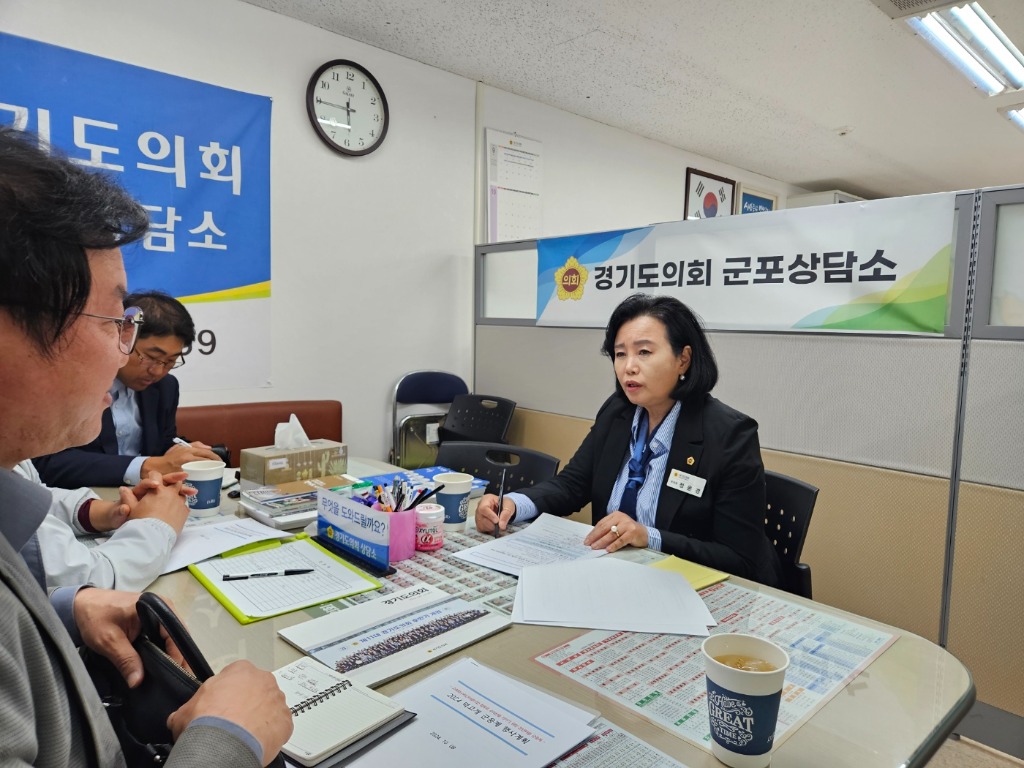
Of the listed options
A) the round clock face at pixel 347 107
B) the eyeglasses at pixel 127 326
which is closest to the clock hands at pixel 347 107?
the round clock face at pixel 347 107

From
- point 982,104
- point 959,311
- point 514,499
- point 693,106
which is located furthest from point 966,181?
point 514,499

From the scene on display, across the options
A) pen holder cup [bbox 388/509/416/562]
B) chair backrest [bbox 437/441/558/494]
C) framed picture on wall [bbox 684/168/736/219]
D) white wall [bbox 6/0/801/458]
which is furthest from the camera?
framed picture on wall [bbox 684/168/736/219]

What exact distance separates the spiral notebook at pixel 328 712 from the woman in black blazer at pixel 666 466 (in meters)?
0.70

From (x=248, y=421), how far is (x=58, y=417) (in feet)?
7.93

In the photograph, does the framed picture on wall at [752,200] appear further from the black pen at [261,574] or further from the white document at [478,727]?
the white document at [478,727]

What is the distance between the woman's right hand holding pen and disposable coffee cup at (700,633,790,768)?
0.81 m

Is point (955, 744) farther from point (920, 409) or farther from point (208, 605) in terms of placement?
point (208, 605)

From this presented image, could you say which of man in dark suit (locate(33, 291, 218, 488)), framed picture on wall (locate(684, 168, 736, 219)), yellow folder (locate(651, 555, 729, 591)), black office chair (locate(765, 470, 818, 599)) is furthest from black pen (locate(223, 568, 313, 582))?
framed picture on wall (locate(684, 168, 736, 219))

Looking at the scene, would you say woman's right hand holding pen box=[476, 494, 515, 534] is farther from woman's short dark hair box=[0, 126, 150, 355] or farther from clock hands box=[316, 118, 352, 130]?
clock hands box=[316, 118, 352, 130]

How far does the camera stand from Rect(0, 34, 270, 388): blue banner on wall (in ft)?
7.78

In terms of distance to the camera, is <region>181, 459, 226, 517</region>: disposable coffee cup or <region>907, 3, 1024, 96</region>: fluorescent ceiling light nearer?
<region>181, 459, 226, 517</region>: disposable coffee cup

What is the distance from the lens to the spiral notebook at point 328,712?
2.32ft

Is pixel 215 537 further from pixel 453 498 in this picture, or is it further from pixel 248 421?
pixel 248 421

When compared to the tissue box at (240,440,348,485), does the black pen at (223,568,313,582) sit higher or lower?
lower
